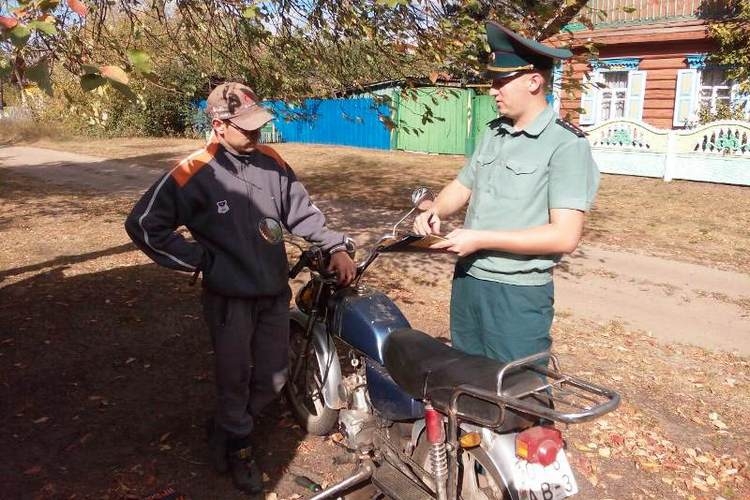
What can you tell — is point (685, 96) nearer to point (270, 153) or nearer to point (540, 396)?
point (270, 153)

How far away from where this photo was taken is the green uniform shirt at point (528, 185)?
2340mm

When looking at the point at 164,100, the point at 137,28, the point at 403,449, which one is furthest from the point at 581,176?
the point at 164,100

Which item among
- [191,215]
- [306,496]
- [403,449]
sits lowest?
[306,496]

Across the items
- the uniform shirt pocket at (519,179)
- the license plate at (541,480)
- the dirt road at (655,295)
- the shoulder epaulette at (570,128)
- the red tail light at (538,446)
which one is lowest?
the dirt road at (655,295)

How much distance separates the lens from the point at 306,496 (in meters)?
3.11

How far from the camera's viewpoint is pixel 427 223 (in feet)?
8.73

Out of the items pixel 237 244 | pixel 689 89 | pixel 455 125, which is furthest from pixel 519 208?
pixel 455 125

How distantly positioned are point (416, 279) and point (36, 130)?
27018mm

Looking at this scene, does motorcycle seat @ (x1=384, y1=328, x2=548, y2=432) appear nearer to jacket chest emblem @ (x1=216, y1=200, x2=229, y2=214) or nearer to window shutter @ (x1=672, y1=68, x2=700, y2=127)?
jacket chest emblem @ (x1=216, y1=200, x2=229, y2=214)

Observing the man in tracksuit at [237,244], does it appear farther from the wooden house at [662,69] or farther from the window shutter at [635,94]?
the window shutter at [635,94]

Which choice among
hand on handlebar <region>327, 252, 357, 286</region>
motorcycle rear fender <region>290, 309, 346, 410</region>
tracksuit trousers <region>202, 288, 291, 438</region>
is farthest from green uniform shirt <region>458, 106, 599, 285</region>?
tracksuit trousers <region>202, 288, 291, 438</region>

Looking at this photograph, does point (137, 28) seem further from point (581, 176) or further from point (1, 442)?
point (581, 176)

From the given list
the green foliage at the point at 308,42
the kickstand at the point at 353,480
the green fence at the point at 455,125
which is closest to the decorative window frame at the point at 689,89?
the green fence at the point at 455,125

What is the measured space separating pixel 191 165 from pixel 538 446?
1.80 meters
